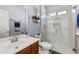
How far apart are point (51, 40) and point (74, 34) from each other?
0.85m

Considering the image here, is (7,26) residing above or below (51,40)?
above

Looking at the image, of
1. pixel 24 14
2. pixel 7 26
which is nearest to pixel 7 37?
pixel 7 26

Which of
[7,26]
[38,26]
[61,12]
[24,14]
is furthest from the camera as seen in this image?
[38,26]

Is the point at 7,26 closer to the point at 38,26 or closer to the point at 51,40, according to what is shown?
the point at 38,26

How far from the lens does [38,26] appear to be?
9.73ft

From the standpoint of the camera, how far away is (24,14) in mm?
2365

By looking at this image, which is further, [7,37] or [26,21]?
[26,21]

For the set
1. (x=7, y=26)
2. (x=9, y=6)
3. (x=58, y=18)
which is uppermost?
(x=9, y=6)

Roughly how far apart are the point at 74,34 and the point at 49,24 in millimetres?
936
